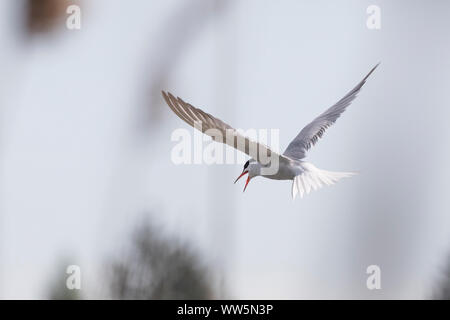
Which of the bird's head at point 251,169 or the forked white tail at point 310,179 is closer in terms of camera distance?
the forked white tail at point 310,179

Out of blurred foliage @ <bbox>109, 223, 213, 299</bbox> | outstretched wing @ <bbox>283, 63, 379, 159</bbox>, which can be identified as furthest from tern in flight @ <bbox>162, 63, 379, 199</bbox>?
blurred foliage @ <bbox>109, 223, 213, 299</bbox>

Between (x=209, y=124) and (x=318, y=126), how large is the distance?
7.08 feet

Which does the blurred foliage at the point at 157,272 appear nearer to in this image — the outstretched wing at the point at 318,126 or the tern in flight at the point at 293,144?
the tern in flight at the point at 293,144

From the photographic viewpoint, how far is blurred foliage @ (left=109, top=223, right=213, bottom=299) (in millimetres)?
3119

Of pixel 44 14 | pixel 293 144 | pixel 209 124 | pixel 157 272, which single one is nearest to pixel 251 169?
pixel 293 144

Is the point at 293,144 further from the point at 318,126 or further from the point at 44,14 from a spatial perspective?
the point at 44,14

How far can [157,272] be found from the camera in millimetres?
3523

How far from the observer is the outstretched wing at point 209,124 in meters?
3.77

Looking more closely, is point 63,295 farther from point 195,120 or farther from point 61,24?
point 61,24

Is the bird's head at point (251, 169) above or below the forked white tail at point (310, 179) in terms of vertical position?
above

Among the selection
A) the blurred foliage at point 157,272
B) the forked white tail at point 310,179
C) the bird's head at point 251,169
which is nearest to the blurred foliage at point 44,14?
the blurred foliage at point 157,272

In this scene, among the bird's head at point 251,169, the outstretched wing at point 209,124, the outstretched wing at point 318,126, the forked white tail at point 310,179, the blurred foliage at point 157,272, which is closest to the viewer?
the blurred foliage at point 157,272

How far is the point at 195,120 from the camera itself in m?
3.84
